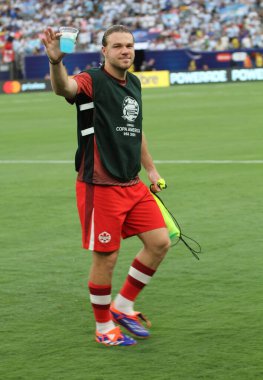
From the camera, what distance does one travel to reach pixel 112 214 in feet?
18.9

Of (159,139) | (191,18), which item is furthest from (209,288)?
(191,18)

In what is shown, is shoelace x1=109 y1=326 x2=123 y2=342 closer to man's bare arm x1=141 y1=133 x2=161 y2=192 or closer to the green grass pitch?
the green grass pitch

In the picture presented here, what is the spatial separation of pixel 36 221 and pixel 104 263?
4622 mm

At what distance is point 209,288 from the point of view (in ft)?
23.5

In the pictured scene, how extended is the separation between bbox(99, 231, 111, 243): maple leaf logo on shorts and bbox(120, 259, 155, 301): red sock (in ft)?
1.29

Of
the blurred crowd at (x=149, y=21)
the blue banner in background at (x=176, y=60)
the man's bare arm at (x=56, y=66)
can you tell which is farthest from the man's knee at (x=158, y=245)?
the blurred crowd at (x=149, y=21)

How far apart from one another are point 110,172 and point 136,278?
29.7 inches

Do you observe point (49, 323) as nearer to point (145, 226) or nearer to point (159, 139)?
point (145, 226)

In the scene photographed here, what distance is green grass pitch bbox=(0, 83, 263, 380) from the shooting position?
5449 millimetres

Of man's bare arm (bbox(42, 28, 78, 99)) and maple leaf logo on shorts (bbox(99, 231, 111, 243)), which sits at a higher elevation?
man's bare arm (bbox(42, 28, 78, 99))

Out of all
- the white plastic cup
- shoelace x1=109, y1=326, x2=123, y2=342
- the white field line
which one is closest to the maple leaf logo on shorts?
shoelace x1=109, y1=326, x2=123, y2=342

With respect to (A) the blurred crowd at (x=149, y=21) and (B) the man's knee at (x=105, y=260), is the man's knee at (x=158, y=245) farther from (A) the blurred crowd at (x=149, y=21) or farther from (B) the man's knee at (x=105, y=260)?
(A) the blurred crowd at (x=149, y=21)

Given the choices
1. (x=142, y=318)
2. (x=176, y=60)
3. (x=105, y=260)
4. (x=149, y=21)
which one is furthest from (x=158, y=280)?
(x=149, y=21)

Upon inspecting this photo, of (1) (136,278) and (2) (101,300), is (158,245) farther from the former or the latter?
(2) (101,300)
